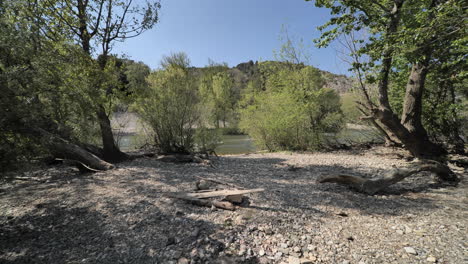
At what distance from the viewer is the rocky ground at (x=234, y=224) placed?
191 centimetres

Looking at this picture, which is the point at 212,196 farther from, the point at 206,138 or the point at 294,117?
the point at 294,117

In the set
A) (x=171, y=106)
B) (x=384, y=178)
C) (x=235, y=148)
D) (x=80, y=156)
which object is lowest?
(x=235, y=148)

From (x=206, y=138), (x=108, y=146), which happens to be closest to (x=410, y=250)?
(x=206, y=138)

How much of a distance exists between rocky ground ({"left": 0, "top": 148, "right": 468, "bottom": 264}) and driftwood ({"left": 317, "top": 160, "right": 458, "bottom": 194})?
15cm

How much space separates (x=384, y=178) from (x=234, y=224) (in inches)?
116

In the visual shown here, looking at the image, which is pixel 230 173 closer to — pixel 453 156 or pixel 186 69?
pixel 186 69

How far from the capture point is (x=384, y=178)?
11.6 feet

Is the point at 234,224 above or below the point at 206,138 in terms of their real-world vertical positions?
below

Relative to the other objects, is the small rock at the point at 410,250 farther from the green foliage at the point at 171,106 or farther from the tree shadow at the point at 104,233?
the green foliage at the point at 171,106

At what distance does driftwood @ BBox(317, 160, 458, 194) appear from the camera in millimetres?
3463

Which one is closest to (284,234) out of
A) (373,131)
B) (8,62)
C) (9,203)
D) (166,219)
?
(166,219)

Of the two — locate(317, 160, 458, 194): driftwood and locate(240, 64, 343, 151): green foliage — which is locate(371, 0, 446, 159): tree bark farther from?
locate(240, 64, 343, 151): green foliage

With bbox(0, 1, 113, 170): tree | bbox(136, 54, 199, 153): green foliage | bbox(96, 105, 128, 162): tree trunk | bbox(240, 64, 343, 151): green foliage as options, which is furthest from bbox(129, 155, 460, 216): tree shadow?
bbox(240, 64, 343, 151): green foliage

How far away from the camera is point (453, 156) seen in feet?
17.5
